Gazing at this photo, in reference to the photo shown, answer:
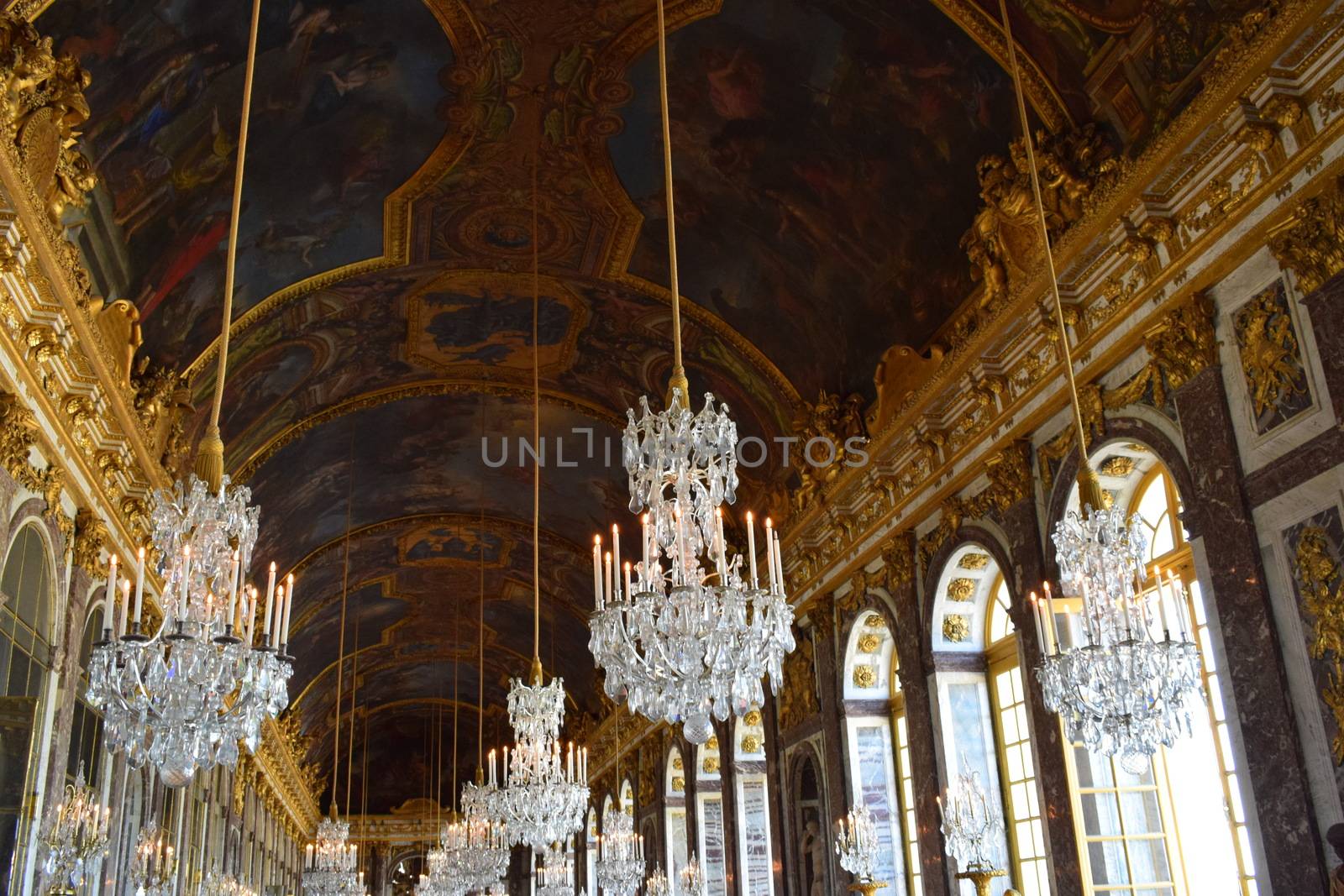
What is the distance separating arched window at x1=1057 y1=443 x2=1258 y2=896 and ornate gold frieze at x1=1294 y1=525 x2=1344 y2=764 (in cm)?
147

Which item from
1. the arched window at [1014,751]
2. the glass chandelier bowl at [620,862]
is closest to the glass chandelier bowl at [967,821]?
the arched window at [1014,751]

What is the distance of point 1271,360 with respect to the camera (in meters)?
7.15

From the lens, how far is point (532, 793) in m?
10.5

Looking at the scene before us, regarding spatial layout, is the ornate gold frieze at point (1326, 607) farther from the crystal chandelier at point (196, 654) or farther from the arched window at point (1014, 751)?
the crystal chandelier at point (196, 654)

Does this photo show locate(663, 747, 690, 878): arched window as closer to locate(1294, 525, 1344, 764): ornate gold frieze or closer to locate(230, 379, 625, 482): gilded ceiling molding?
locate(230, 379, 625, 482): gilded ceiling molding

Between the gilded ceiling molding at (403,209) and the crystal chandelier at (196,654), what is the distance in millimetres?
5637

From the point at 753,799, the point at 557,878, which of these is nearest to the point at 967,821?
the point at 753,799

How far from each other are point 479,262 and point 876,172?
6025 mm

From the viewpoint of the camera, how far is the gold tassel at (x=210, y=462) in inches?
230

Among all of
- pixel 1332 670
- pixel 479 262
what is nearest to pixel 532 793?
pixel 1332 670

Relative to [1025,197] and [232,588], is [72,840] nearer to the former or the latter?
[232,588]

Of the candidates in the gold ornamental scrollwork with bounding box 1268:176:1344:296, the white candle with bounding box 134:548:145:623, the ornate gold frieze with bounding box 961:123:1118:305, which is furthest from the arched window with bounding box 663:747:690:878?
the white candle with bounding box 134:548:145:623

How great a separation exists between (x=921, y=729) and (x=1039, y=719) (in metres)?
2.10

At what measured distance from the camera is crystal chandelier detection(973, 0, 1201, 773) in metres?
6.16
